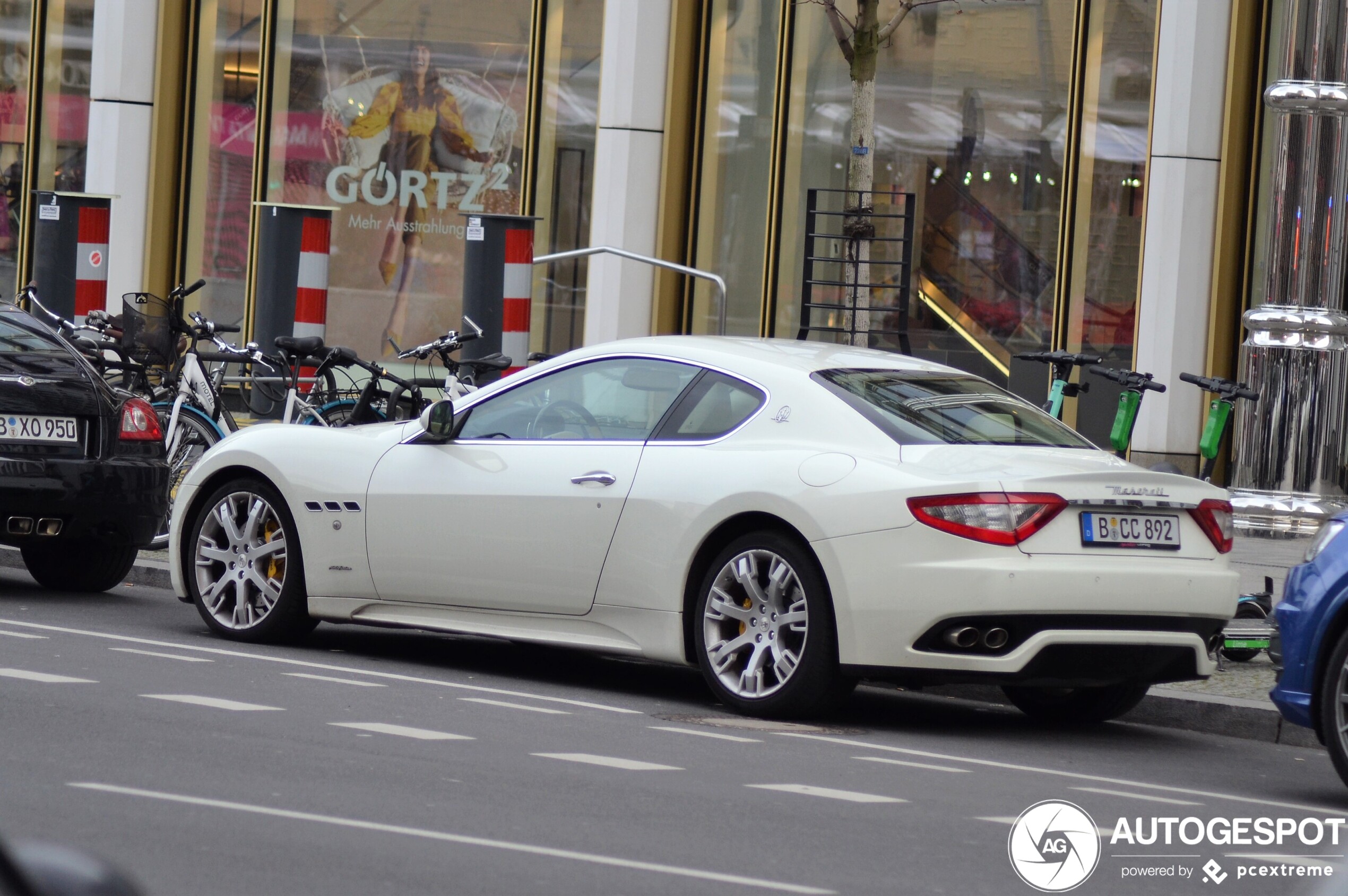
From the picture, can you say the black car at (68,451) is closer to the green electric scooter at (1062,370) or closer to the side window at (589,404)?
the side window at (589,404)

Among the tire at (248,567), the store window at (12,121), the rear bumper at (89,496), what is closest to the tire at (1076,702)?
→ the tire at (248,567)

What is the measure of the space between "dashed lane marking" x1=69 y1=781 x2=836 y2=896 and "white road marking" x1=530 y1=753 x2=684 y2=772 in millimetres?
1231

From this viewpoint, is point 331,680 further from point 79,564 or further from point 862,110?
point 862,110

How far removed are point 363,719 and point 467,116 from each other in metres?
14.6

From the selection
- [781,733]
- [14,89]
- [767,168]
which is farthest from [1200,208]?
[14,89]

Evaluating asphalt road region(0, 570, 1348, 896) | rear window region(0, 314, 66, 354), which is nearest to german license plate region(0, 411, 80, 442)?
rear window region(0, 314, 66, 354)

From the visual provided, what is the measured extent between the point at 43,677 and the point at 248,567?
162 cm

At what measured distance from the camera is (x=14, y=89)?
A: 76.3 ft

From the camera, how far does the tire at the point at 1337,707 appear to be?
661 cm

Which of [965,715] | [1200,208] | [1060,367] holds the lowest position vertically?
[965,715]

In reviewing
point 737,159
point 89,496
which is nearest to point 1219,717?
point 89,496

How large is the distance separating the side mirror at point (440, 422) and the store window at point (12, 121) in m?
16.0

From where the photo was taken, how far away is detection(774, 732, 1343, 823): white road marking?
653 cm

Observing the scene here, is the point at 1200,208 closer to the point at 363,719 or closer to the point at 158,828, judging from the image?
the point at 363,719
